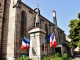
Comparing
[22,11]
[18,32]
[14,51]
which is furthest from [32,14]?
[14,51]

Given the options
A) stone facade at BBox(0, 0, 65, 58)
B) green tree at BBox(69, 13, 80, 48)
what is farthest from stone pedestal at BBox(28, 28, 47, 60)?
green tree at BBox(69, 13, 80, 48)

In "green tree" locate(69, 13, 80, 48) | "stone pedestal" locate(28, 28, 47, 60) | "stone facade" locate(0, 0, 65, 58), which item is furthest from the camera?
"green tree" locate(69, 13, 80, 48)

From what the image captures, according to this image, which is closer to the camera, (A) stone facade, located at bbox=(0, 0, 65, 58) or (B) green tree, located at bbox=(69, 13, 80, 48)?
(A) stone facade, located at bbox=(0, 0, 65, 58)

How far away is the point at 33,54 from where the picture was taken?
25.7 feet

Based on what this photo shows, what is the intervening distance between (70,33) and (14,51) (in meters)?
12.4

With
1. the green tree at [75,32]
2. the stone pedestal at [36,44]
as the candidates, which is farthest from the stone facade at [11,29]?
the green tree at [75,32]

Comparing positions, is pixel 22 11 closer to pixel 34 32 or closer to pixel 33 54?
pixel 34 32

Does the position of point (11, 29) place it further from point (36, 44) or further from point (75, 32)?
point (75, 32)

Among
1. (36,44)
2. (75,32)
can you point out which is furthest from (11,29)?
(75,32)

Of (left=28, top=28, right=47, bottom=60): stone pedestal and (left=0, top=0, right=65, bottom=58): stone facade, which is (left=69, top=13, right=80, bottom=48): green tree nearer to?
(left=0, top=0, right=65, bottom=58): stone facade

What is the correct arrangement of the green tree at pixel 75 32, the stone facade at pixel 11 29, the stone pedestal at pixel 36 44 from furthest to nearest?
the green tree at pixel 75 32
the stone facade at pixel 11 29
the stone pedestal at pixel 36 44

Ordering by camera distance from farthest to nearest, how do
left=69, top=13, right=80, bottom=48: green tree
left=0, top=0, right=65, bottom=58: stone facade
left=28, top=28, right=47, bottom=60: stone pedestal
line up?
1. left=69, top=13, right=80, bottom=48: green tree
2. left=0, top=0, right=65, bottom=58: stone facade
3. left=28, top=28, right=47, bottom=60: stone pedestal

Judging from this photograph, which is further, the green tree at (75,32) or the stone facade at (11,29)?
the green tree at (75,32)

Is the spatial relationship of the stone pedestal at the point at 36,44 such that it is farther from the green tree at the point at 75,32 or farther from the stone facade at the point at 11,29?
the green tree at the point at 75,32
